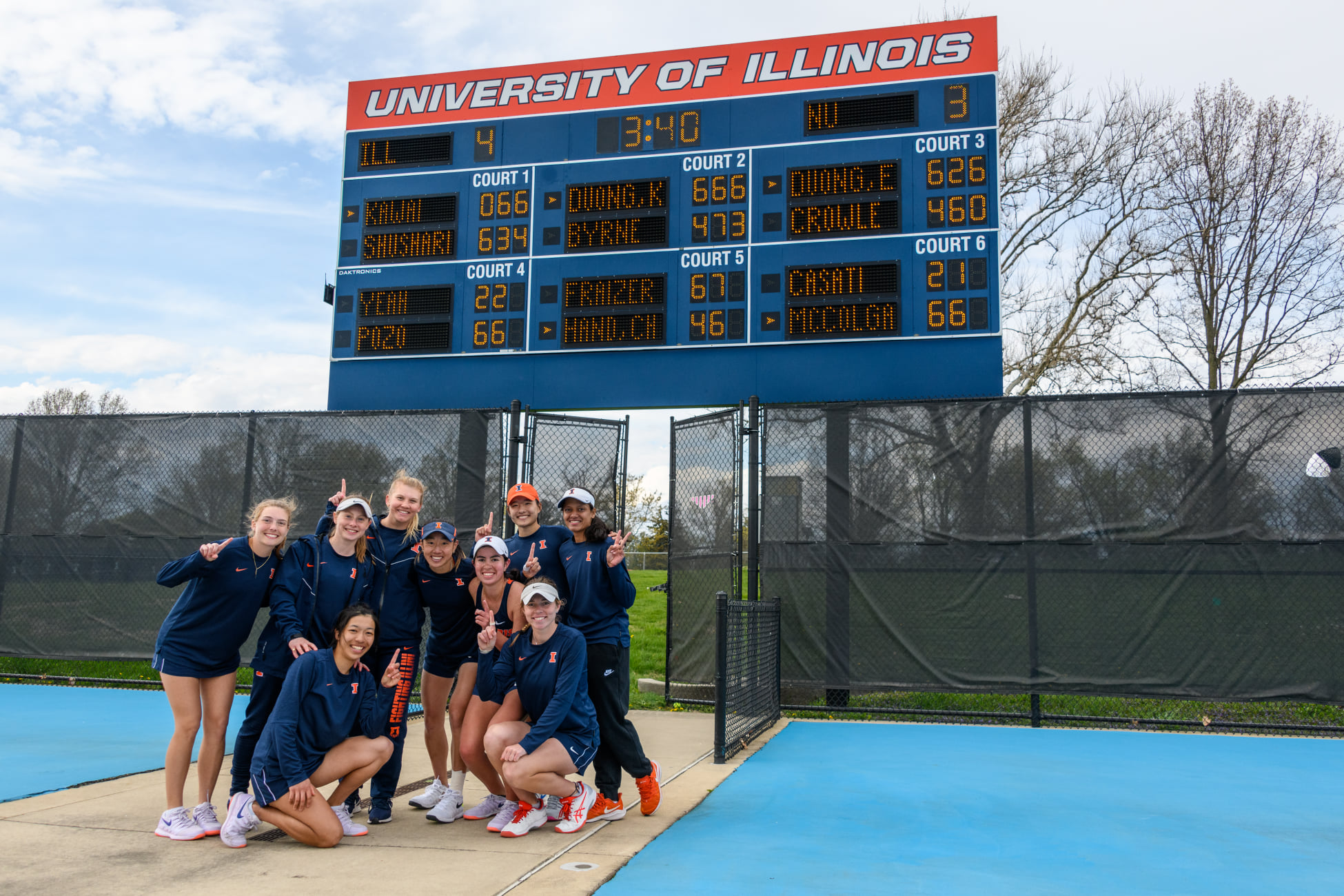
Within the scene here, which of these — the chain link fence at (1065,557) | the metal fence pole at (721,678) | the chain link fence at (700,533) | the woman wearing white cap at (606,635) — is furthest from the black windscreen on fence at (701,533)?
the woman wearing white cap at (606,635)

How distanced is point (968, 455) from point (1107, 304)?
1350 centimetres

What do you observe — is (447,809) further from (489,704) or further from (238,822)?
(238,822)

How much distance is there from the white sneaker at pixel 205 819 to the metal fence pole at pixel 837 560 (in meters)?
5.27

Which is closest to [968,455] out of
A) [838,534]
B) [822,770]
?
[838,534]

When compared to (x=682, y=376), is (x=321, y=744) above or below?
below

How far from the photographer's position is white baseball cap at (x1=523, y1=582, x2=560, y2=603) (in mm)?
4781

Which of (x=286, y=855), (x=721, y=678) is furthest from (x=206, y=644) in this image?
(x=721, y=678)

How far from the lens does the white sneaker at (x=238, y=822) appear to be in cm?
444

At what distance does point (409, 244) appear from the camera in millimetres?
11656

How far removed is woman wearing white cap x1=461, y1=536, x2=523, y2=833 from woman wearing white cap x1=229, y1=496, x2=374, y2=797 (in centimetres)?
62

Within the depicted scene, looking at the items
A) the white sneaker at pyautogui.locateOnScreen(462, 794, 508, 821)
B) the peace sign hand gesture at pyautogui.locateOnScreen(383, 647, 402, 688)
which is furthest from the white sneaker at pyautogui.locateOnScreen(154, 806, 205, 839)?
the white sneaker at pyautogui.locateOnScreen(462, 794, 508, 821)

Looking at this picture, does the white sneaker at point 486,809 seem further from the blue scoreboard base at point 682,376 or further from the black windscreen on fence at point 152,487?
the blue scoreboard base at point 682,376

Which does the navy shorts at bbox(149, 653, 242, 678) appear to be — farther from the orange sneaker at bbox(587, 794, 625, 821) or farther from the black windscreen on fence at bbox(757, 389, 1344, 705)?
the black windscreen on fence at bbox(757, 389, 1344, 705)

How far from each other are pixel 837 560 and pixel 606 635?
3.81m
